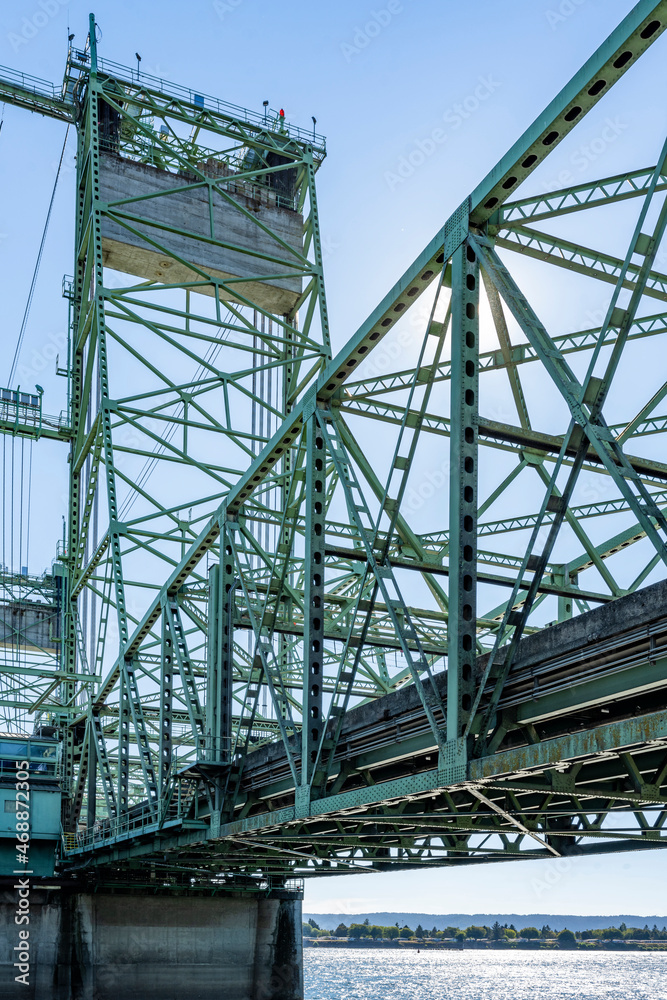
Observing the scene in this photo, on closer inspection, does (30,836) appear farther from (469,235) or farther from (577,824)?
(469,235)

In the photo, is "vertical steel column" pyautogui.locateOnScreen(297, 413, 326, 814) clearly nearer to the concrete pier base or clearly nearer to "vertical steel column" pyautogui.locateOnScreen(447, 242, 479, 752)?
"vertical steel column" pyautogui.locateOnScreen(447, 242, 479, 752)

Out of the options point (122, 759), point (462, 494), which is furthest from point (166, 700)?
point (462, 494)

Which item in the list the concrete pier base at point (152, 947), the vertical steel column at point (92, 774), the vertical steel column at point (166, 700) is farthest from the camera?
the vertical steel column at point (92, 774)

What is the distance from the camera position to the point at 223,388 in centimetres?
4528

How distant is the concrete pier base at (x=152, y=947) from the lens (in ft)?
143

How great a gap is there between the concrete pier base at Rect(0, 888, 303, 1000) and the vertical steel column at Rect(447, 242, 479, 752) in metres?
33.8

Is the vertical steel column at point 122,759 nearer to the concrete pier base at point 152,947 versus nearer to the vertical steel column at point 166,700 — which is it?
the vertical steel column at point 166,700

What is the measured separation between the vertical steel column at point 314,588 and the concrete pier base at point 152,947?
90.7 ft

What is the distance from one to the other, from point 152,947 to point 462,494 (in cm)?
3690

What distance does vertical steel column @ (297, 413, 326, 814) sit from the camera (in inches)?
800

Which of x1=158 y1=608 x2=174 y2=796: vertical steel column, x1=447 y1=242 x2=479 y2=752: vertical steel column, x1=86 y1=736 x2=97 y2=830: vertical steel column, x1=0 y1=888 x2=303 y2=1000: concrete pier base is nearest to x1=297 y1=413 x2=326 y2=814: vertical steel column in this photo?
x1=447 y1=242 x2=479 y2=752: vertical steel column

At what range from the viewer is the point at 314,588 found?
21406mm

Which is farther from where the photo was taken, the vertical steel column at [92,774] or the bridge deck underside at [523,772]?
the vertical steel column at [92,774]

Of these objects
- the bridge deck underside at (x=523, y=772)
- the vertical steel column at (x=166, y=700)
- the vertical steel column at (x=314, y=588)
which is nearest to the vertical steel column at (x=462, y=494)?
the bridge deck underside at (x=523, y=772)
